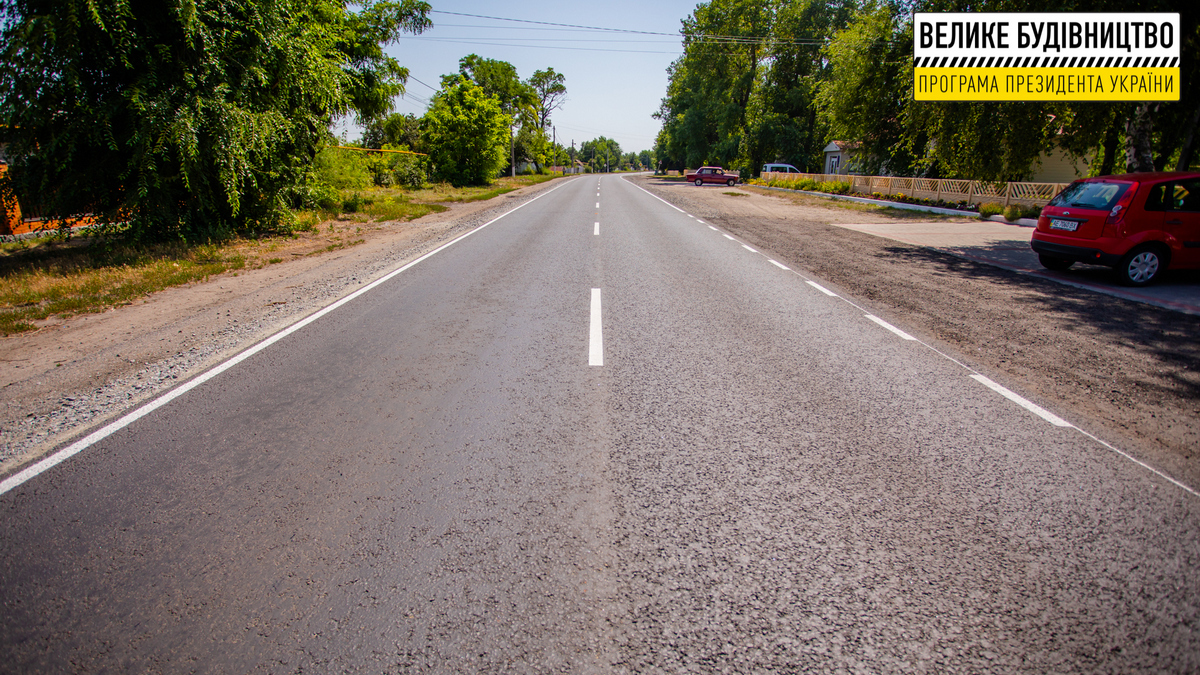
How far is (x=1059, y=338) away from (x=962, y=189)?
66.4 feet

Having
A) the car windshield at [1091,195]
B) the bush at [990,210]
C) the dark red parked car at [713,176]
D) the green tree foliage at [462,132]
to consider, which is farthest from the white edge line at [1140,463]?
the dark red parked car at [713,176]

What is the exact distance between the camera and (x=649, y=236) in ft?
48.3

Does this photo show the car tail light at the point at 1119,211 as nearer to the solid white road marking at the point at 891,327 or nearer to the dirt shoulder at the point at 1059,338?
the dirt shoulder at the point at 1059,338

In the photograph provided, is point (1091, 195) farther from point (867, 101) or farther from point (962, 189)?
point (867, 101)

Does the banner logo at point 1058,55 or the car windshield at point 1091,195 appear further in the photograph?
the banner logo at point 1058,55

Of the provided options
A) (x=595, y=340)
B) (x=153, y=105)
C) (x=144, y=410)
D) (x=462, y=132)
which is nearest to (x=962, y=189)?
(x=595, y=340)

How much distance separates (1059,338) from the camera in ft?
20.0

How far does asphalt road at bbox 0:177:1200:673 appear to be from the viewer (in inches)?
86.6

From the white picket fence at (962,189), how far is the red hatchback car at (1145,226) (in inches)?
228

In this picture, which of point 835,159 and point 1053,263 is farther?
point 835,159

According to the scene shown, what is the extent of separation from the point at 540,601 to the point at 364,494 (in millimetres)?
1362

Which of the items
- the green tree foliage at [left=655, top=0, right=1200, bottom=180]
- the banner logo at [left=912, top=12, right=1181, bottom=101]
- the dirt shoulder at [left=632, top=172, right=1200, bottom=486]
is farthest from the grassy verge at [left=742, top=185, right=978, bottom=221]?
the dirt shoulder at [left=632, top=172, right=1200, bottom=486]

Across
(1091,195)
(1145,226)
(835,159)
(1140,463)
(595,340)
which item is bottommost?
(1140,463)

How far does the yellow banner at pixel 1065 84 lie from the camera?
35.1 ft
